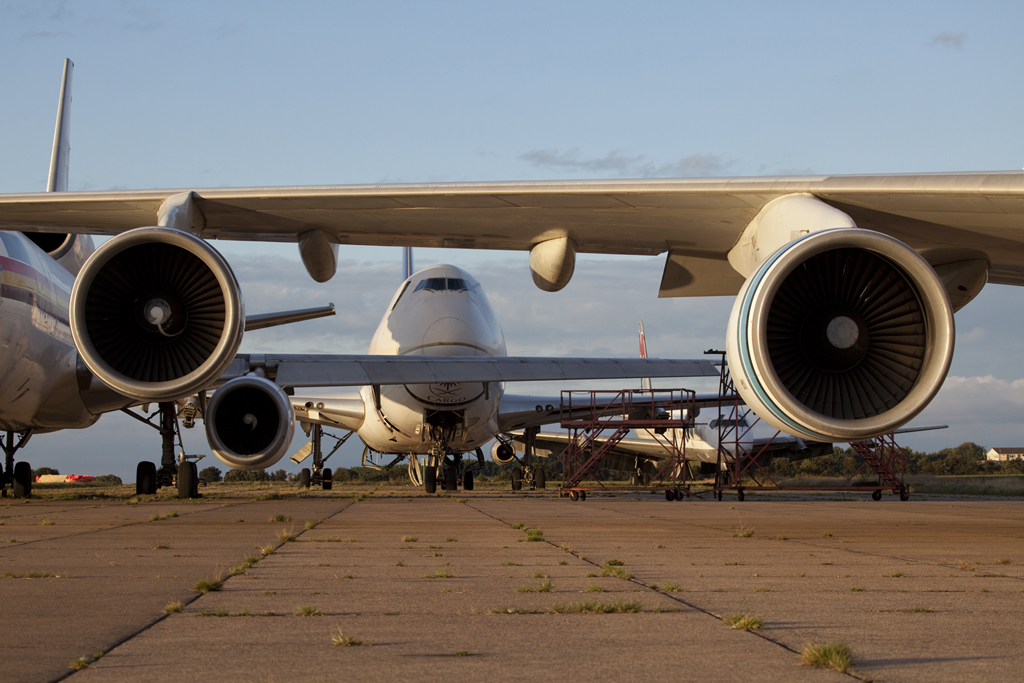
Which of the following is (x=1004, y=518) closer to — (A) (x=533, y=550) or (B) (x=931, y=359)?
(B) (x=931, y=359)

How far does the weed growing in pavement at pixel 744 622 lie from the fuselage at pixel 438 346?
14.5 m

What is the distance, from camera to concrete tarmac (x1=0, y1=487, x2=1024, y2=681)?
10.4 feet

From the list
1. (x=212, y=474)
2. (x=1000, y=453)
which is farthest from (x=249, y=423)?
(x=1000, y=453)

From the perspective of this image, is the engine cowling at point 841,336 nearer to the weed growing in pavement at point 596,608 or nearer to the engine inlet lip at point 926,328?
the engine inlet lip at point 926,328

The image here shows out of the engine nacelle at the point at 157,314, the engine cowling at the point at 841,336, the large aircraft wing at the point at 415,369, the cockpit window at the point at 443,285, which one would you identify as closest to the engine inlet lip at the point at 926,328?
the engine cowling at the point at 841,336

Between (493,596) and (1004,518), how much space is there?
9.58m

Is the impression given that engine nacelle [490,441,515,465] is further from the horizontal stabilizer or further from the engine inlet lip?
the engine inlet lip

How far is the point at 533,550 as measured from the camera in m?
7.16

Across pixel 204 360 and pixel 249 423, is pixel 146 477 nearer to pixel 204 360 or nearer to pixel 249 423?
pixel 249 423

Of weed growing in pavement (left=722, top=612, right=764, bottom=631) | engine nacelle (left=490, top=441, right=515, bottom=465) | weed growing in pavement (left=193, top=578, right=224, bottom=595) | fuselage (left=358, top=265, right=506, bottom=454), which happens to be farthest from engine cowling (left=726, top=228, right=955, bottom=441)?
engine nacelle (left=490, top=441, right=515, bottom=465)

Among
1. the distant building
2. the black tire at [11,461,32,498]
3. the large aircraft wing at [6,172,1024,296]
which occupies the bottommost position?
the black tire at [11,461,32,498]

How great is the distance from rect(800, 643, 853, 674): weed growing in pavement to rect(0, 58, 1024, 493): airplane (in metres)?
Result: 3.88

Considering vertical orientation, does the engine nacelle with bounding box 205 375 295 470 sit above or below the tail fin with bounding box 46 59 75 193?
below

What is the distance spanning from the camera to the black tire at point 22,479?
17484 millimetres
